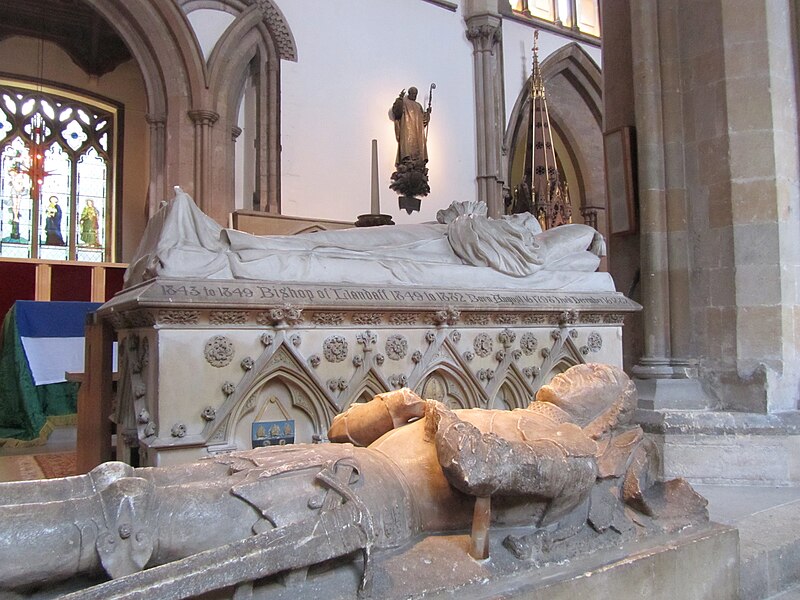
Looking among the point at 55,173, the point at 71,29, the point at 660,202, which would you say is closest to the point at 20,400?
the point at 660,202

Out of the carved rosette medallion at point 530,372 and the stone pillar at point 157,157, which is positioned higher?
the stone pillar at point 157,157

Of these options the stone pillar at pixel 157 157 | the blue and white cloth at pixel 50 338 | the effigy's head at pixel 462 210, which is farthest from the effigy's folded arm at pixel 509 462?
the stone pillar at pixel 157 157

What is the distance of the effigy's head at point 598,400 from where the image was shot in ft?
7.08

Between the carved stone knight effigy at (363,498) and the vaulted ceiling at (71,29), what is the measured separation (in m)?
10.5

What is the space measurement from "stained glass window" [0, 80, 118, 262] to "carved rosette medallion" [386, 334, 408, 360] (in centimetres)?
912

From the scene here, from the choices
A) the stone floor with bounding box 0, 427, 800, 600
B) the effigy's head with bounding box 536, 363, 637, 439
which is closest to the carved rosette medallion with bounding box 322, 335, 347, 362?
the effigy's head with bounding box 536, 363, 637, 439

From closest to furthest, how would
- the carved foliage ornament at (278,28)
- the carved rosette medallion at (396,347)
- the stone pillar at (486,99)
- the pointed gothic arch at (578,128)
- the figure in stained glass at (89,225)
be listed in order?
1. the carved rosette medallion at (396,347)
2. the carved foliage ornament at (278,28)
3. the stone pillar at (486,99)
4. the figure in stained glass at (89,225)
5. the pointed gothic arch at (578,128)

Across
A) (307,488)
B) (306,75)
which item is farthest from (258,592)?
(306,75)

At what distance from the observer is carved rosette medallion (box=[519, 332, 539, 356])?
Answer: 13.9 ft

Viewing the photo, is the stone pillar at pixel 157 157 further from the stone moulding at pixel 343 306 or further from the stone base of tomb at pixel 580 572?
the stone base of tomb at pixel 580 572

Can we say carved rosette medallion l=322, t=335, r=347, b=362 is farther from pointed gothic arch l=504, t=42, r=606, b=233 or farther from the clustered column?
pointed gothic arch l=504, t=42, r=606, b=233

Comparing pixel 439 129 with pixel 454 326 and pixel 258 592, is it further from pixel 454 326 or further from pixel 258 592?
pixel 258 592

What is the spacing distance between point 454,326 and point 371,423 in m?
1.87

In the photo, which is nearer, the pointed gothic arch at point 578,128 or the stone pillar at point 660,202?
the stone pillar at point 660,202
